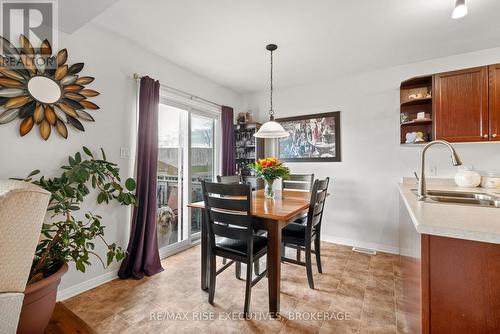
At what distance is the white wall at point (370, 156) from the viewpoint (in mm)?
2758

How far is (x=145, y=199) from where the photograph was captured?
2.34 metres

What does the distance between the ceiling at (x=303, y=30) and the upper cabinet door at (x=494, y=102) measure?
1.23ft

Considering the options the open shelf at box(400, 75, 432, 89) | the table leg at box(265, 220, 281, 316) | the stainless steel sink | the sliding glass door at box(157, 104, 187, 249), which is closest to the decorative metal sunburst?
the sliding glass door at box(157, 104, 187, 249)

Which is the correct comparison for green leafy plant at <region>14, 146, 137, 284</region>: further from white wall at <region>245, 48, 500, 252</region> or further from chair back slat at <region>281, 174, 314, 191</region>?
white wall at <region>245, 48, 500, 252</region>

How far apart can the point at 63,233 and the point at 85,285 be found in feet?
2.71

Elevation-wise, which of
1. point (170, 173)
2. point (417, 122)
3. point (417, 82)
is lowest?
point (170, 173)

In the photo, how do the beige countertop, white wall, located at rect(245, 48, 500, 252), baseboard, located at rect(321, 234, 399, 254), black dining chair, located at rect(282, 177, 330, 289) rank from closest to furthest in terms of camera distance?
the beige countertop, black dining chair, located at rect(282, 177, 330, 289), white wall, located at rect(245, 48, 500, 252), baseboard, located at rect(321, 234, 399, 254)

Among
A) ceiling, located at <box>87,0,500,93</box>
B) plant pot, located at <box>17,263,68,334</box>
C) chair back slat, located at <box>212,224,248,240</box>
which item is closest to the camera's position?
plant pot, located at <box>17,263,68,334</box>

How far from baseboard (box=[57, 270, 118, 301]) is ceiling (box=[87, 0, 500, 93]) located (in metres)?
2.37

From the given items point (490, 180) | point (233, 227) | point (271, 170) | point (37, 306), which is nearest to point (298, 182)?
point (271, 170)

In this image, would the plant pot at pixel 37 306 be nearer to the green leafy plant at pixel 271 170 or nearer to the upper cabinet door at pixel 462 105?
the green leafy plant at pixel 271 170

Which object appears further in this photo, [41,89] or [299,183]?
[299,183]

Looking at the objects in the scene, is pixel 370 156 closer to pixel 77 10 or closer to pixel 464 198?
pixel 464 198

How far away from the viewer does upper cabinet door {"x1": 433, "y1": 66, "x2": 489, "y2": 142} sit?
2.26 meters
